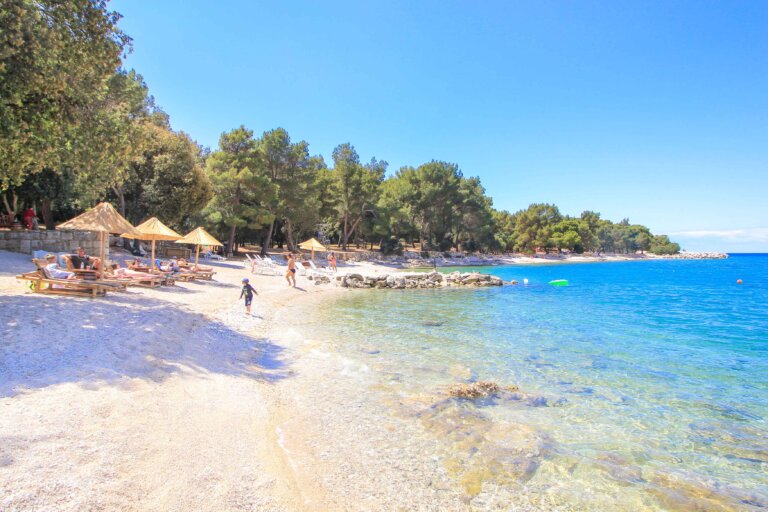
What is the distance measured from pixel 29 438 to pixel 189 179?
25.5 metres

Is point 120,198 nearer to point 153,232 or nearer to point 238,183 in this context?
point 238,183

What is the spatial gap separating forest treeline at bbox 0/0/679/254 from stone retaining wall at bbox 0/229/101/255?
2.07m

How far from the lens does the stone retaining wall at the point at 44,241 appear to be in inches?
701

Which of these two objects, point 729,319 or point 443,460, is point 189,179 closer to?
point 443,460

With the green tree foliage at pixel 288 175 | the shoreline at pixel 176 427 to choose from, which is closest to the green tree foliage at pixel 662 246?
the green tree foliage at pixel 288 175

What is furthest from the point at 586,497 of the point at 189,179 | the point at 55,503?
the point at 189,179

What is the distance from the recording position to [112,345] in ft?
23.0

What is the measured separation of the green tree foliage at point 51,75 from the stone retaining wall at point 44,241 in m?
9.60

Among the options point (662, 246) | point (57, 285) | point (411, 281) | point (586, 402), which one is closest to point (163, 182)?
point (57, 285)

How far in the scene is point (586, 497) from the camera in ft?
14.3

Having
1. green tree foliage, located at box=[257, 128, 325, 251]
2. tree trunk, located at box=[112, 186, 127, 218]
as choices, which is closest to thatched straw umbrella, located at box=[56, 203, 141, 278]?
tree trunk, located at box=[112, 186, 127, 218]

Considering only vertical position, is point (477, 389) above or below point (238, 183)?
below

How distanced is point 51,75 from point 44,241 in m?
12.6

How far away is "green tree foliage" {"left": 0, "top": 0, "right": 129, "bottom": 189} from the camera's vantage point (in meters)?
8.43
